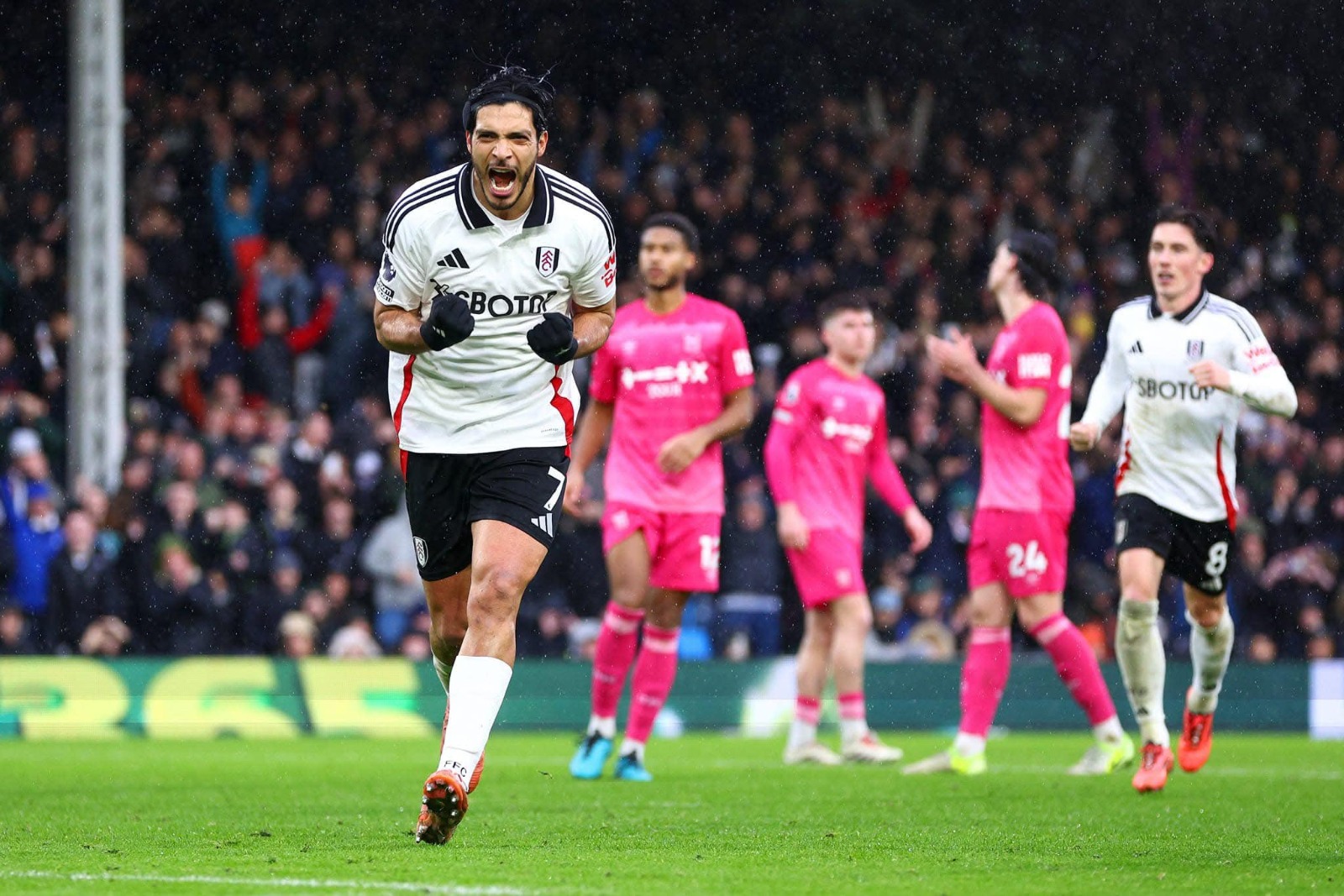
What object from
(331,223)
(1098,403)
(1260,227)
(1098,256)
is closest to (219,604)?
(331,223)

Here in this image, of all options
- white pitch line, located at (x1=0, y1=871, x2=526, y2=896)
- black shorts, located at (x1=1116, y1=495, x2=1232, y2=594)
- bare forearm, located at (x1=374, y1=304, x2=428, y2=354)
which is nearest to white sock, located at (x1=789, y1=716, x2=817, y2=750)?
black shorts, located at (x1=1116, y1=495, x2=1232, y2=594)

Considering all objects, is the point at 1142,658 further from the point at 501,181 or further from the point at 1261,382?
the point at 501,181

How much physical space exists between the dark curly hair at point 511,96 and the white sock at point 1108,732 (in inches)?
206

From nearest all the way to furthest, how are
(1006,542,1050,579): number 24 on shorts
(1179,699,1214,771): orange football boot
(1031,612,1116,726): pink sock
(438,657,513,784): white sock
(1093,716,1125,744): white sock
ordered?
(438,657,513,784): white sock → (1179,699,1214,771): orange football boot → (1006,542,1050,579): number 24 on shorts → (1031,612,1116,726): pink sock → (1093,716,1125,744): white sock

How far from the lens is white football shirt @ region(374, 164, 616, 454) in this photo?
22.0 feet

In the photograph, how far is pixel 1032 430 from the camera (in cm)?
1051

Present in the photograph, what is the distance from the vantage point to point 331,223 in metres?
18.5

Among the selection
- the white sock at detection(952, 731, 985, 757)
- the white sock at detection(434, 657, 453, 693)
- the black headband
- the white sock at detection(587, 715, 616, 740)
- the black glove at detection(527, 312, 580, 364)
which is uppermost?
the black headband

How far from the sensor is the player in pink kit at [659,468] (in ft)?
32.8

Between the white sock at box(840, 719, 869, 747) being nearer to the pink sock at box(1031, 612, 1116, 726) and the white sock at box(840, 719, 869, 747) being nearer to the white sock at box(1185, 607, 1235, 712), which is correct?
the pink sock at box(1031, 612, 1116, 726)

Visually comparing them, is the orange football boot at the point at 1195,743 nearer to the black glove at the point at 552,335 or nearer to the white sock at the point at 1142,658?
the white sock at the point at 1142,658

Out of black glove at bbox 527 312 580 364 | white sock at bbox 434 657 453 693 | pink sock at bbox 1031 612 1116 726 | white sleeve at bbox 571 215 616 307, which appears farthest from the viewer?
pink sock at bbox 1031 612 1116 726

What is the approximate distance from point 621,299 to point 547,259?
11.9 m

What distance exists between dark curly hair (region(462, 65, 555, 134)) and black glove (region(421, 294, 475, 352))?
685 millimetres
